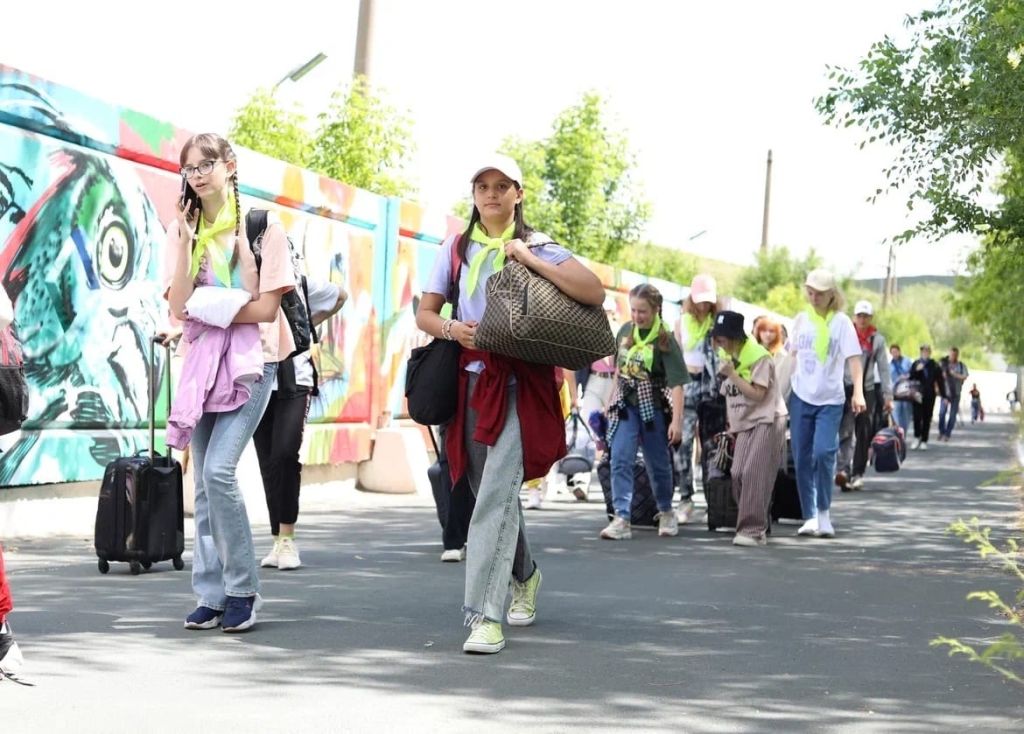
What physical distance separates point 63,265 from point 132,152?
1.13m

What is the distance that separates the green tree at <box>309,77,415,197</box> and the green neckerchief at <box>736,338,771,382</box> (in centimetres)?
1493

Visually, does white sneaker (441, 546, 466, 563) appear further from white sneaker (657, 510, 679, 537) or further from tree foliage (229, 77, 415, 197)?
tree foliage (229, 77, 415, 197)

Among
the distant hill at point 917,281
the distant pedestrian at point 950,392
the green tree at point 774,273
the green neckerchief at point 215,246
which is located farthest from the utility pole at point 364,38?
the distant hill at point 917,281

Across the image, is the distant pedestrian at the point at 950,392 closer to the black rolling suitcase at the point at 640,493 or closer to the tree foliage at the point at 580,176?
the tree foliage at the point at 580,176

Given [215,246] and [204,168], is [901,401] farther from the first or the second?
[204,168]

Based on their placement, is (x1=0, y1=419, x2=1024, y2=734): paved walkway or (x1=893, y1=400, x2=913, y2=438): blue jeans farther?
(x1=893, y1=400, x2=913, y2=438): blue jeans

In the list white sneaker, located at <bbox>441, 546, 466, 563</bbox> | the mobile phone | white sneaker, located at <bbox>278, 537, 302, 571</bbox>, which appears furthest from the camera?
white sneaker, located at <bbox>441, 546, 466, 563</bbox>

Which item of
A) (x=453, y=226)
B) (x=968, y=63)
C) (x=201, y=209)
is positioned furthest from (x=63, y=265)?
(x=453, y=226)

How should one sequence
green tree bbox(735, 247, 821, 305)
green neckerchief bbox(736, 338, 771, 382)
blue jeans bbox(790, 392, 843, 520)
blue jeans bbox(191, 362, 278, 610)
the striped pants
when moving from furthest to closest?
Answer: green tree bbox(735, 247, 821, 305) < blue jeans bbox(790, 392, 843, 520) < green neckerchief bbox(736, 338, 771, 382) < the striped pants < blue jeans bbox(191, 362, 278, 610)

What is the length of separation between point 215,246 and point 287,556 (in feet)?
9.49

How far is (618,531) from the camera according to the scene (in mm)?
11648

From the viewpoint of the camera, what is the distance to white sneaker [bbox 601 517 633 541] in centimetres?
1162

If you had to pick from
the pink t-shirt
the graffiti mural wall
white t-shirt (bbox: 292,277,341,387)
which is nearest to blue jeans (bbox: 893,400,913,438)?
the graffiti mural wall

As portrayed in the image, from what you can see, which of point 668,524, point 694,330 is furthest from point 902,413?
point 668,524
